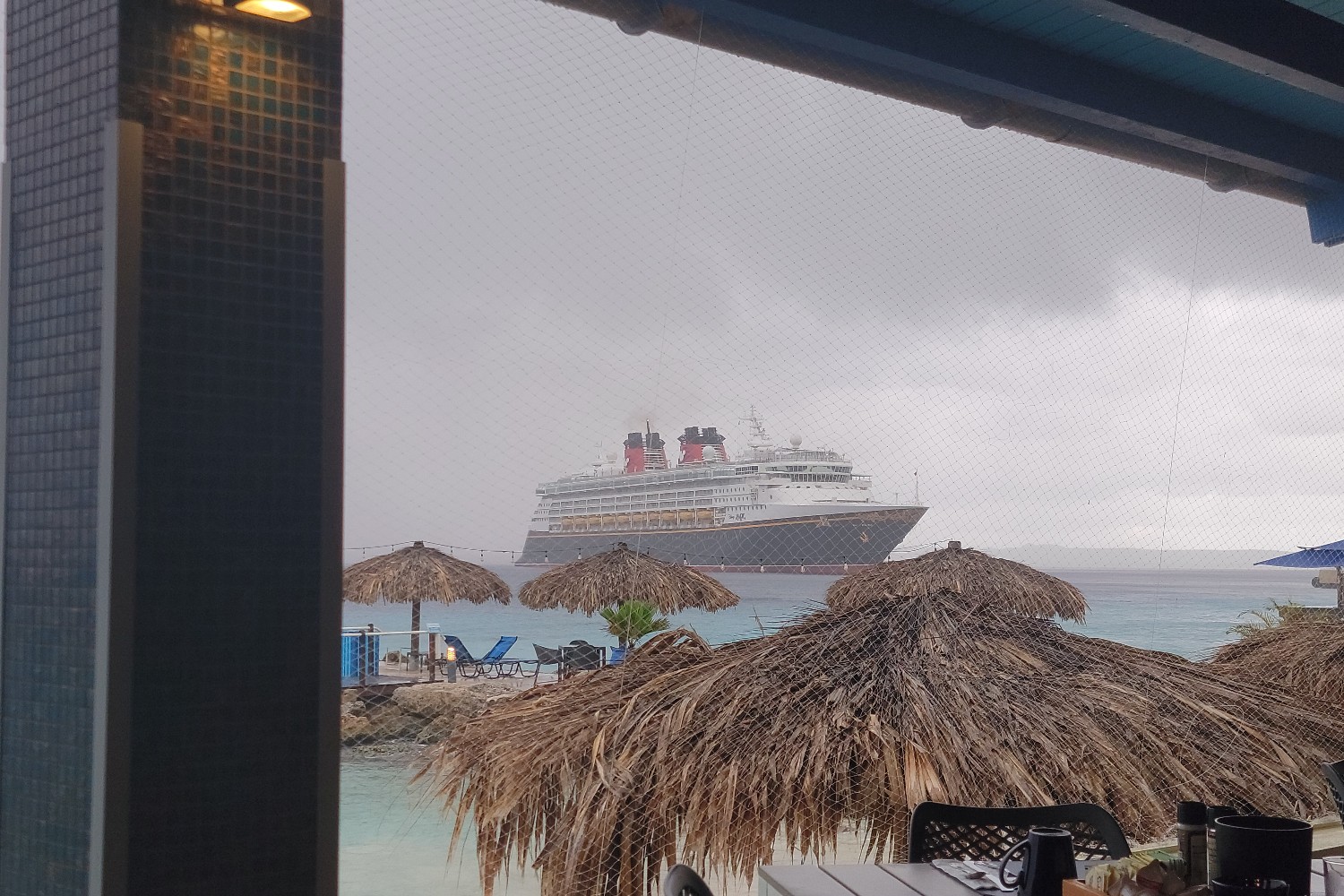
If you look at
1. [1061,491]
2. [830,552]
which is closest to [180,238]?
[830,552]

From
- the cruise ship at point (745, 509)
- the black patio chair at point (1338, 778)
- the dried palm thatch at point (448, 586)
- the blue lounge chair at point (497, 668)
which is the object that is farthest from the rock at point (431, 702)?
the dried palm thatch at point (448, 586)

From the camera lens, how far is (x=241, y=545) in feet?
6.18

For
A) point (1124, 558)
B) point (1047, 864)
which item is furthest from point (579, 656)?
point (1047, 864)

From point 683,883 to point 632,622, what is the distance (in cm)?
656

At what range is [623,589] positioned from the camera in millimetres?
8914

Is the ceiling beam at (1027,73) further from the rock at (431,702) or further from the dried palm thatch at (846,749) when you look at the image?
the rock at (431,702)

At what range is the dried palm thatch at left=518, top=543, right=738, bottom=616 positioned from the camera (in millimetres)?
8352

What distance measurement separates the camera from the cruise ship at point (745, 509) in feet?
10.9

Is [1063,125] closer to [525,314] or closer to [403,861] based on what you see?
[525,314]

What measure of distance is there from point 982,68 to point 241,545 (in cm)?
216

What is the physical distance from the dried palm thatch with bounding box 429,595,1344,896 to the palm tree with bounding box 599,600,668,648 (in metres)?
4.36

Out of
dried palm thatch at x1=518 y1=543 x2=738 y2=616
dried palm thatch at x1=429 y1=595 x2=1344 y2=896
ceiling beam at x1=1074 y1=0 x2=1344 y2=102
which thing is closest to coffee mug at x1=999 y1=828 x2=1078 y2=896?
dried palm thatch at x1=429 y1=595 x2=1344 y2=896

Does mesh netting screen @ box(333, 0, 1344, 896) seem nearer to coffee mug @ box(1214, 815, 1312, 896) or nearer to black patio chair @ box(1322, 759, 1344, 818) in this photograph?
black patio chair @ box(1322, 759, 1344, 818)

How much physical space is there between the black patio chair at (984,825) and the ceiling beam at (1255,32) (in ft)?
5.52
